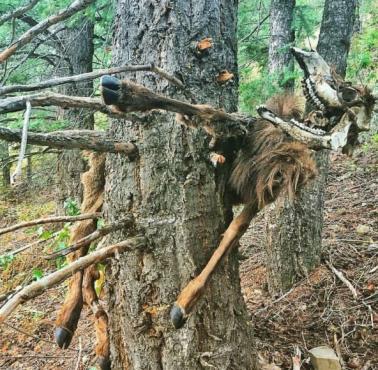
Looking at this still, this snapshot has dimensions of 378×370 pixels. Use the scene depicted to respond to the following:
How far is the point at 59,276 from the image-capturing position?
1722 millimetres

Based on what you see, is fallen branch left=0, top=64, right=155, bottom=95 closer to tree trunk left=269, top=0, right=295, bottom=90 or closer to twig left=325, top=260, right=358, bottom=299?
twig left=325, top=260, right=358, bottom=299

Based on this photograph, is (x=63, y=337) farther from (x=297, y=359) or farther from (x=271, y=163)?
(x=297, y=359)

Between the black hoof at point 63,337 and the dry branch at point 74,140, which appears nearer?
the dry branch at point 74,140

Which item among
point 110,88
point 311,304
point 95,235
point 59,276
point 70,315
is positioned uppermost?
point 110,88

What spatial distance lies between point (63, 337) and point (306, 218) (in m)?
3.06

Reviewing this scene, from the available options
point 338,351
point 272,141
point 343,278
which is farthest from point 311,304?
point 272,141

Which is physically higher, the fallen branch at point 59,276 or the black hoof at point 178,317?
the fallen branch at point 59,276

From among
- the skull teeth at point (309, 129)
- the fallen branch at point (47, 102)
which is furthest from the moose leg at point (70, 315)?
the skull teeth at point (309, 129)

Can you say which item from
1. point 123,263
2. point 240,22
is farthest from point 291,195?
point 240,22

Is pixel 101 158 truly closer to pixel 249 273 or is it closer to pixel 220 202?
pixel 220 202

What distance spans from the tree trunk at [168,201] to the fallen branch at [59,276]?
0.46ft

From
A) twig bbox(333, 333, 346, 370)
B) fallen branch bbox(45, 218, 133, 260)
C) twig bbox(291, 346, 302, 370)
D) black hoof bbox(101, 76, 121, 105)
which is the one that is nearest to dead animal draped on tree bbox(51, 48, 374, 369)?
black hoof bbox(101, 76, 121, 105)

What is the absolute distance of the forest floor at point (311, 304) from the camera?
351 cm

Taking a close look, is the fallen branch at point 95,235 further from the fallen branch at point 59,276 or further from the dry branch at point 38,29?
the dry branch at point 38,29
